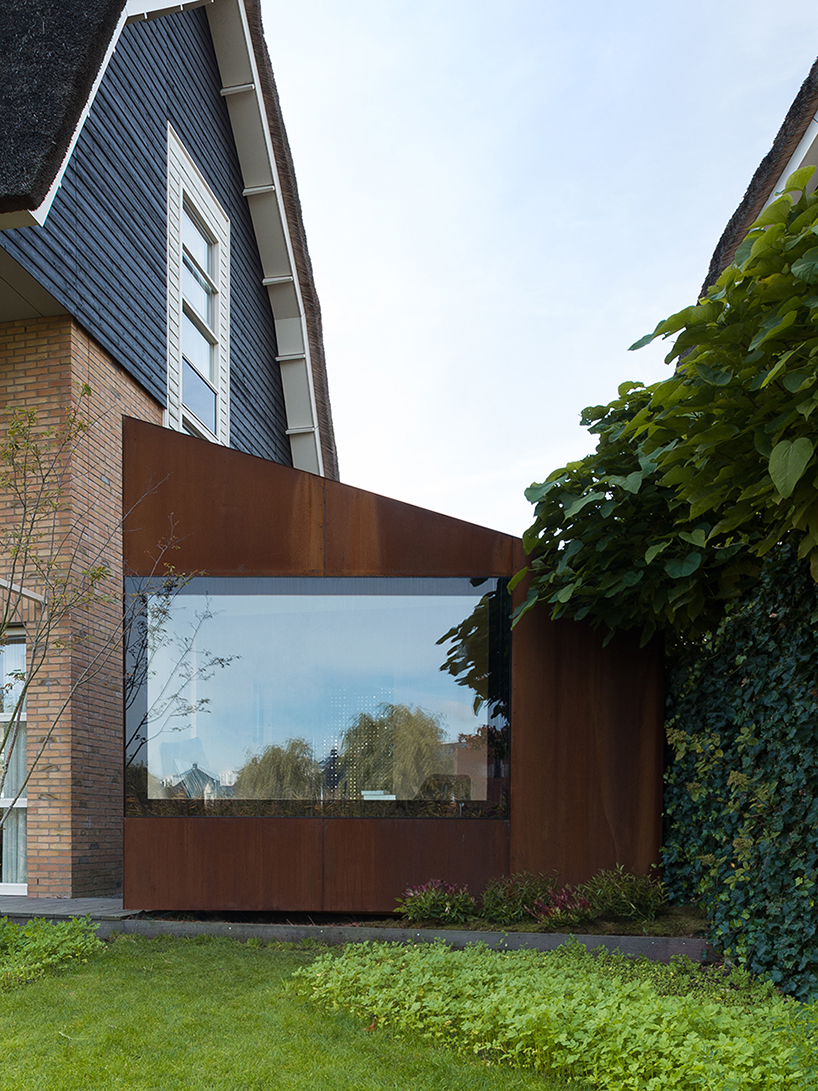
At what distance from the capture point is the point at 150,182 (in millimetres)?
9688

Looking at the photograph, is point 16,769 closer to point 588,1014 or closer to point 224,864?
point 224,864

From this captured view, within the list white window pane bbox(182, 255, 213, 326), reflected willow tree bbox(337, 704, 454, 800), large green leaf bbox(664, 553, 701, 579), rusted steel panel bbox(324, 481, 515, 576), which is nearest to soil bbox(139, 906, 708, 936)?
reflected willow tree bbox(337, 704, 454, 800)

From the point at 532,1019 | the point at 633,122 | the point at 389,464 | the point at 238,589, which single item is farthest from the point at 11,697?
the point at 389,464

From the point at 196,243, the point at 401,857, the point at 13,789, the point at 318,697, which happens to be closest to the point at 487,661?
the point at 318,697

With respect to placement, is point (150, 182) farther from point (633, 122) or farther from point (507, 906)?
point (633, 122)

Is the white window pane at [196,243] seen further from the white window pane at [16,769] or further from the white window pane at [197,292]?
the white window pane at [16,769]

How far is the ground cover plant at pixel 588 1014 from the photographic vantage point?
10.8 ft

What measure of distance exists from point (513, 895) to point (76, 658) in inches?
158

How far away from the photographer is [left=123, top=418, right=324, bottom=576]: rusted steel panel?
6840 millimetres

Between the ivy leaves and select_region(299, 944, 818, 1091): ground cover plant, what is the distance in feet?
6.47

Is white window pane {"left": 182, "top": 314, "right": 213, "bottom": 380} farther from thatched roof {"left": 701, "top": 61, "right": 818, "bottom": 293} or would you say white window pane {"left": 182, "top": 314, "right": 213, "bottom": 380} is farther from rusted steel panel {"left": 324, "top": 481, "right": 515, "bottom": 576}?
thatched roof {"left": 701, "top": 61, "right": 818, "bottom": 293}

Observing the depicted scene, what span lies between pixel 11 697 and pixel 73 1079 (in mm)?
4660

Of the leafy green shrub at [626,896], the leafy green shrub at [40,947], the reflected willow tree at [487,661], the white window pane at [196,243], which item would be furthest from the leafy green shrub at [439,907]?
the white window pane at [196,243]

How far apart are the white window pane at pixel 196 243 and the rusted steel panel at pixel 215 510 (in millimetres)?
4949
